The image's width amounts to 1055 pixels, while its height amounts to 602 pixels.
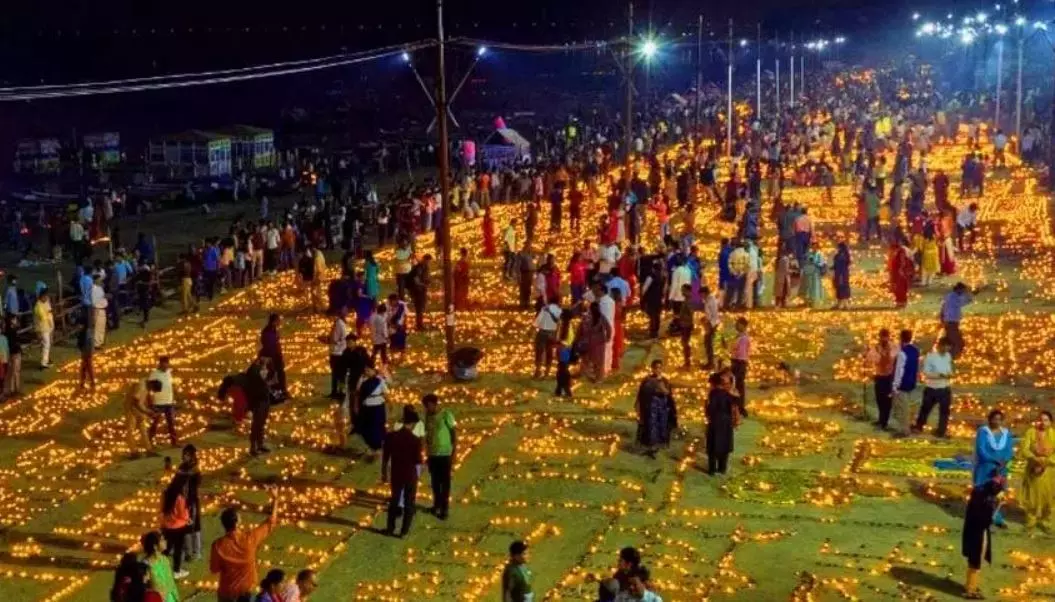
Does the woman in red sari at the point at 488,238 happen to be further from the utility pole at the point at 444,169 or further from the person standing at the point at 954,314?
the person standing at the point at 954,314

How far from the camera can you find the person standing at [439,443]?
14.3 m

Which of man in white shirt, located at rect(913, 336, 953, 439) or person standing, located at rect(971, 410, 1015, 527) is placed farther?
man in white shirt, located at rect(913, 336, 953, 439)

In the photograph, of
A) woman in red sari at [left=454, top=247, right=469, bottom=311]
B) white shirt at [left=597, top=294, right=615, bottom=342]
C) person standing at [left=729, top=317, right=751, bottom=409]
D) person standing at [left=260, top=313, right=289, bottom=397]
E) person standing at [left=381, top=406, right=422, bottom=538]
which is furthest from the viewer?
woman in red sari at [left=454, top=247, right=469, bottom=311]

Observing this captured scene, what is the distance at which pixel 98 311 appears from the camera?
23719 millimetres

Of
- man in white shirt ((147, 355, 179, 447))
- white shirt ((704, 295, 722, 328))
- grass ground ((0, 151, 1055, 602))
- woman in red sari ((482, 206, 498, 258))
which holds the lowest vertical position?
grass ground ((0, 151, 1055, 602))

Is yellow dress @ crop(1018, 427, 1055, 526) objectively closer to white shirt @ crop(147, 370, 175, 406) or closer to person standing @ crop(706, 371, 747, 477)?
person standing @ crop(706, 371, 747, 477)

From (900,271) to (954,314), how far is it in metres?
4.84

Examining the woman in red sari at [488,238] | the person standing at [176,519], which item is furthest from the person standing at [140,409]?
the woman in red sari at [488,238]

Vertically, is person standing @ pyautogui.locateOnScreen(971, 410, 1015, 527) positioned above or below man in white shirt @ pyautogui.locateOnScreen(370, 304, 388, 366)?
below

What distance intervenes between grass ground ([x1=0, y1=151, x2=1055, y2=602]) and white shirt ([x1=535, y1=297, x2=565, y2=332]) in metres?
0.97

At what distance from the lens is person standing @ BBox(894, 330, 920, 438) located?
16.9m

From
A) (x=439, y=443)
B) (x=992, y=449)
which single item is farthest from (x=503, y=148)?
(x=992, y=449)

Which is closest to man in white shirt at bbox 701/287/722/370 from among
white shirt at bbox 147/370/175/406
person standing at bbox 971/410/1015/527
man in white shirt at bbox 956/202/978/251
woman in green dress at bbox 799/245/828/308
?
woman in green dress at bbox 799/245/828/308

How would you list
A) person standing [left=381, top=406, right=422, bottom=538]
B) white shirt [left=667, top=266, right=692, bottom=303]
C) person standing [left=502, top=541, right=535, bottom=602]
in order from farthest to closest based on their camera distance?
1. white shirt [left=667, top=266, right=692, bottom=303]
2. person standing [left=381, top=406, right=422, bottom=538]
3. person standing [left=502, top=541, right=535, bottom=602]
